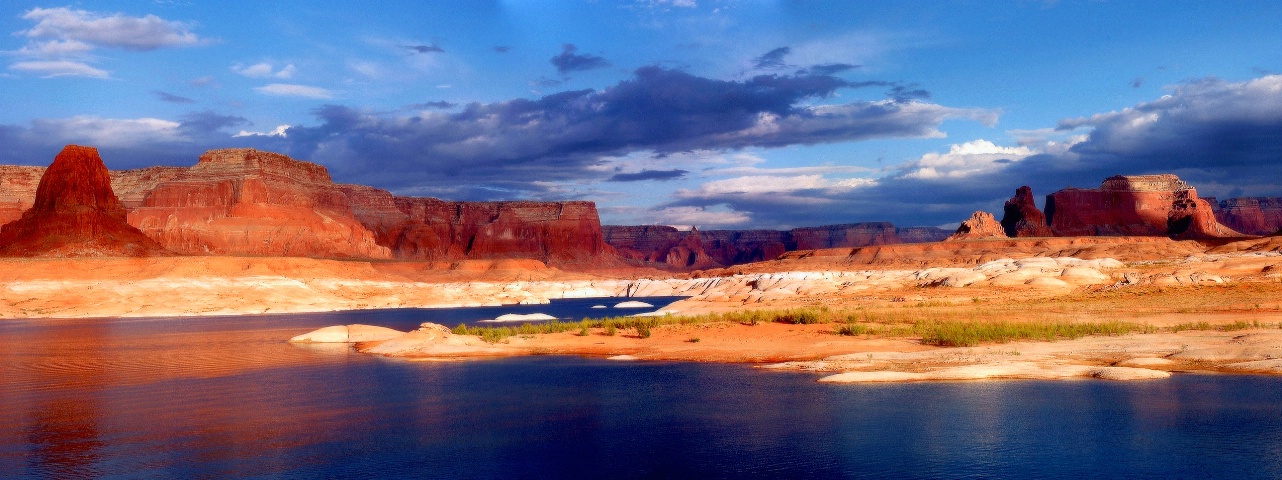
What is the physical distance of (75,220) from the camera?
117 metres

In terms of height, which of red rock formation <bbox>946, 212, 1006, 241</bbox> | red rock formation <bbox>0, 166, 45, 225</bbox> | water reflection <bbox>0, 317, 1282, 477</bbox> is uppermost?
red rock formation <bbox>0, 166, 45, 225</bbox>

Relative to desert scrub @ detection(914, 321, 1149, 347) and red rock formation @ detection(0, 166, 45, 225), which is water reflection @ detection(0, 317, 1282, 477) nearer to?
desert scrub @ detection(914, 321, 1149, 347)

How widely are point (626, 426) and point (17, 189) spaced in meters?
175

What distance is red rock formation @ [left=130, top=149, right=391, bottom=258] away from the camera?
15350cm

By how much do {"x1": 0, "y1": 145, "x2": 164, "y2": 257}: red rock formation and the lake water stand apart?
9187 centimetres

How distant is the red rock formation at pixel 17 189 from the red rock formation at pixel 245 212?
651 inches

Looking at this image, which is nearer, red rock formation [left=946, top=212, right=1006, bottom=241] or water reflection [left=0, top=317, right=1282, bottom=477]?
water reflection [left=0, top=317, right=1282, bottom=477]

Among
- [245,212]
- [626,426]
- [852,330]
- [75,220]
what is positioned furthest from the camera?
[245,212]

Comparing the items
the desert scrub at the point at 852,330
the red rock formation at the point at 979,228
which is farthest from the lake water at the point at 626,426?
the red rock formation at the point at 979,228

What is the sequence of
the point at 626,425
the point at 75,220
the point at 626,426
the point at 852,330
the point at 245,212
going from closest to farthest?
the point at 626,426
the point at 626,425
the point at 852,330
the point at 75,220
the point at 245,212

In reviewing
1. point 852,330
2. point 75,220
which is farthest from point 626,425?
point 75,220

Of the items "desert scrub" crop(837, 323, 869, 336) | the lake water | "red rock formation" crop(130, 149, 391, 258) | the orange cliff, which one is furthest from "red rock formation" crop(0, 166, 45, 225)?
"desert scrub" crop(837, 323, 869, 336)

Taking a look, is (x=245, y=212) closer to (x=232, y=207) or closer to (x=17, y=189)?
(x=232, y=207)

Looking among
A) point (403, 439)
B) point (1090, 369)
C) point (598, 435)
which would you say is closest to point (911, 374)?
point (1090, 369)
